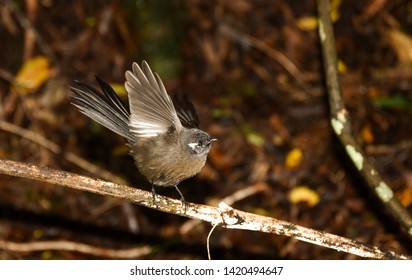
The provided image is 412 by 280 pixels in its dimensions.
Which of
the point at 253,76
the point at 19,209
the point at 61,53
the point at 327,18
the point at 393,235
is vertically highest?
the point at 61,53

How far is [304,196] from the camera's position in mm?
6461

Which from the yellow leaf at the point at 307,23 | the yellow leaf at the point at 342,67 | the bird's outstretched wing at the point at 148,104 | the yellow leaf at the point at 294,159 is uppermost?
the yellow leaf at the point at 307,23

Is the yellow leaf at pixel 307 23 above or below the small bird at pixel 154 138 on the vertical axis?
above

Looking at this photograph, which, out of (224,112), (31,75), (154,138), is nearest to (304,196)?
(224,112)

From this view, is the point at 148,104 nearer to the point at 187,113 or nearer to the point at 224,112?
the point at 187,113

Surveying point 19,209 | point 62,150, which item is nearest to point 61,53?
point 62,150

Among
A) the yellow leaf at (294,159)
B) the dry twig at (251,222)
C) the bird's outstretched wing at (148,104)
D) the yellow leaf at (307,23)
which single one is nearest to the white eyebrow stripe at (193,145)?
the bird's outstretched wing at (148,104)

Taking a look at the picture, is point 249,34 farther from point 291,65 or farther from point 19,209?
point 19,209

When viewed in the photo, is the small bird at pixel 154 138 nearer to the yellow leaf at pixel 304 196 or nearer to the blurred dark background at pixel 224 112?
the blurred dark background at pixel 224 112

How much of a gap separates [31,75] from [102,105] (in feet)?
10.4

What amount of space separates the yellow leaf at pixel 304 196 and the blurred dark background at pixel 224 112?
0.05 ft

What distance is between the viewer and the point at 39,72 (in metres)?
7.38

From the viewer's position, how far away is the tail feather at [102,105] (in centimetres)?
450

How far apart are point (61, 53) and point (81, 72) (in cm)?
46
